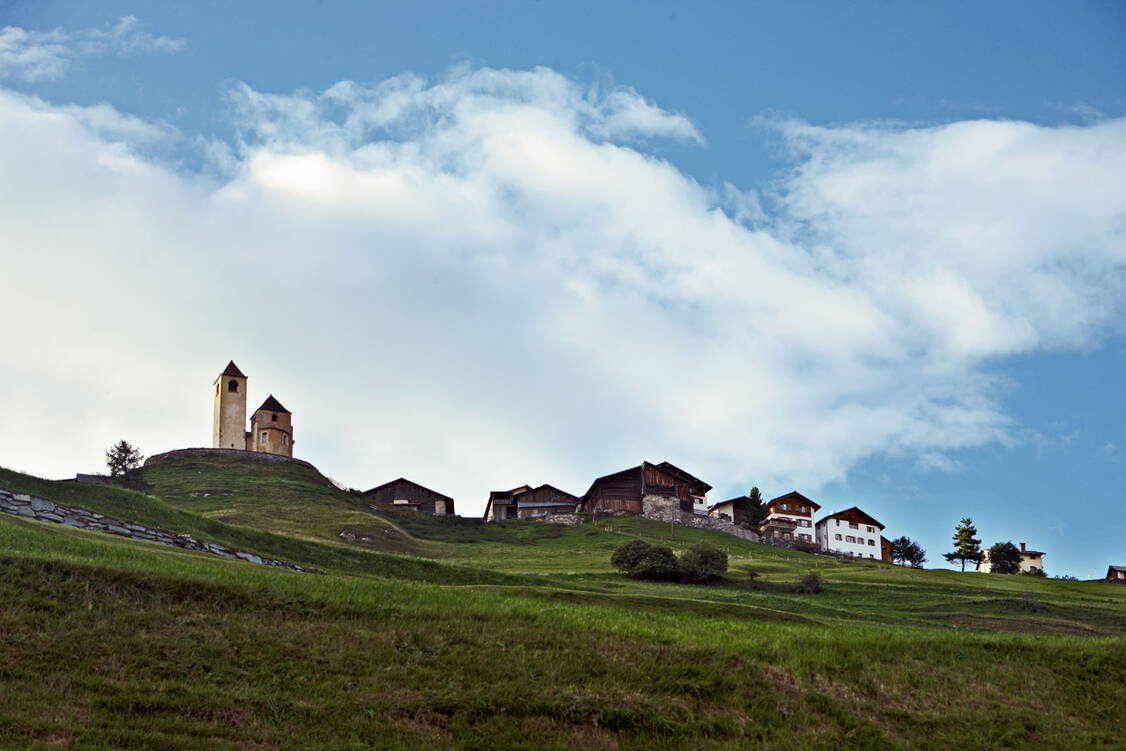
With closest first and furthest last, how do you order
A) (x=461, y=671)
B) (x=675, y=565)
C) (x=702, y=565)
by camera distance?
1. (x=461, y=671)
2. (x=702, y=565)
3. (x=675, y=565)

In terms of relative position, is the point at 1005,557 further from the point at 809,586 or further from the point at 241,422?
the point at 241,422

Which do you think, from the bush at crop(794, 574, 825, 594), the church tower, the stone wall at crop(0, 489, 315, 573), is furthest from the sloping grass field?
the church tower

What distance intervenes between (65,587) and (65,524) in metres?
19.7

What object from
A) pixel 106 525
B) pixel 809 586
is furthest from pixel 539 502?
pixel 106 525

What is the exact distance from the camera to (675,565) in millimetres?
63312

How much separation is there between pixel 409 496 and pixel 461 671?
93816 millimetres

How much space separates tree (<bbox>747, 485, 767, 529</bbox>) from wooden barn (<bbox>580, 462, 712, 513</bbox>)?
6549 mm

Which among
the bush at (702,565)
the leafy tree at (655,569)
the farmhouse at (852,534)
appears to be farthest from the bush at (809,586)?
the farmhouse at (852,534)

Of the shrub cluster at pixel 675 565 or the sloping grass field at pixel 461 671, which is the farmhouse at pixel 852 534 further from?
the sloping grass field at pixel 461 671

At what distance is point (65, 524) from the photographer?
42.2 meters

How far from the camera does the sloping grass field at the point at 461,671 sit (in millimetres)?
19938

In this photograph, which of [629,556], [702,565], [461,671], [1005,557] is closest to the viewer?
[461,671]

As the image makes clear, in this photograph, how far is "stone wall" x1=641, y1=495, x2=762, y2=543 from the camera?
10650 cm

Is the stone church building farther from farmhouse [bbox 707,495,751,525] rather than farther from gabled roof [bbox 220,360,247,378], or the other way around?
farmhouse [bbox 707,495,751,525]
